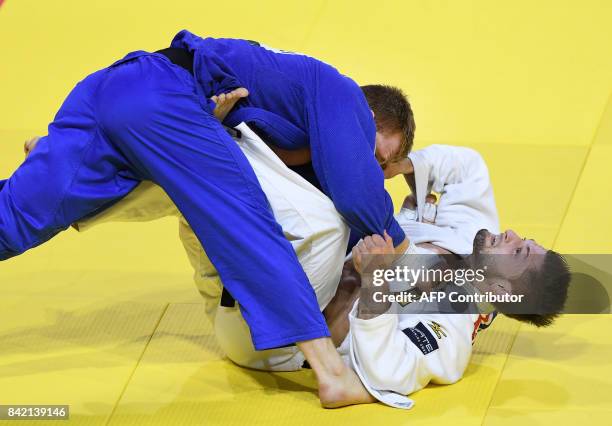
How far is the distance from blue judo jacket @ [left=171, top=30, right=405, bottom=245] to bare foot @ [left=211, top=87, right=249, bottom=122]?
0.08ft

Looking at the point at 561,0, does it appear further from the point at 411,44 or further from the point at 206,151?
the point at 206,151

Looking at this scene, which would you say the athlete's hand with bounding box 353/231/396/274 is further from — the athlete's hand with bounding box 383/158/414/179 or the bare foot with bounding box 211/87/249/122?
the bare foot with bounding box 211/87/249/122

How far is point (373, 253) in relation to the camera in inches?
142

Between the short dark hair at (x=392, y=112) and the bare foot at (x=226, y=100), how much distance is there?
512 mm

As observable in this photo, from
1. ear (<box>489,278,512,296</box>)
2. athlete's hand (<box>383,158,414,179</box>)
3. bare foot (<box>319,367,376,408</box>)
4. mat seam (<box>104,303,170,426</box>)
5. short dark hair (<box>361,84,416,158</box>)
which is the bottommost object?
mat seam (<box>104,303,170,426</box>)

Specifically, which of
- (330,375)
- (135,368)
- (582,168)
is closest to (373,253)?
(330,375)

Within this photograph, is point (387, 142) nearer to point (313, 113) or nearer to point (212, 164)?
point (313, 113)

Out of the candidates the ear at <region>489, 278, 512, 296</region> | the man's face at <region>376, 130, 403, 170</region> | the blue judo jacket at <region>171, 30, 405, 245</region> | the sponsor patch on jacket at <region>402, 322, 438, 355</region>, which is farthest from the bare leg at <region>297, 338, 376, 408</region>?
the man's face at <region>376, 130, 403, 170</region>

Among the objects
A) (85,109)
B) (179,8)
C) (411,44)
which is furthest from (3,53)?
(85,109)

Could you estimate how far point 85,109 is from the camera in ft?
11.6

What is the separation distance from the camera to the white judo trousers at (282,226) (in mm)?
3582

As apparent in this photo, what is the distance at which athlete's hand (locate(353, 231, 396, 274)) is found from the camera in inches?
142

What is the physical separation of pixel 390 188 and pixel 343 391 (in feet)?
5.74

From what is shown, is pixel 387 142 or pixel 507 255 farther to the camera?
pixel 387 142
